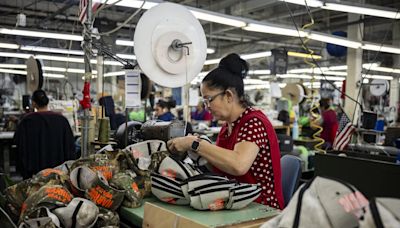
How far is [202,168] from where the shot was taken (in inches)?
74.3

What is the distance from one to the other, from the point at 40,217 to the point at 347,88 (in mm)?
9210

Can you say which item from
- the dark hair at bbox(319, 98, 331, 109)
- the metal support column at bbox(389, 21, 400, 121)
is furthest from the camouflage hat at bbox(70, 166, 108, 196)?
the metal support column at bbox(389, 21, 400, 121)

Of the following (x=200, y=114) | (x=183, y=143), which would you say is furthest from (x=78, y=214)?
(x=200, y=114)

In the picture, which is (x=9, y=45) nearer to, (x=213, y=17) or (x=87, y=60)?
(x=213, y=17)

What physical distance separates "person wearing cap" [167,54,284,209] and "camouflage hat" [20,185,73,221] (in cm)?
56

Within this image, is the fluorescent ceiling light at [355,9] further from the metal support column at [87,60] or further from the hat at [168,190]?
the hat at [168,190]

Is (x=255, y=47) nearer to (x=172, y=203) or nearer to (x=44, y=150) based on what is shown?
(x=44, y=150)

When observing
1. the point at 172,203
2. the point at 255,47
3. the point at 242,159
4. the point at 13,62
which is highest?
the point at 255,47

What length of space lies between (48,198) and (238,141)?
2.77ft

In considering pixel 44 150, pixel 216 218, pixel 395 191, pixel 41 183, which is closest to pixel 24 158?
pixel 44 150

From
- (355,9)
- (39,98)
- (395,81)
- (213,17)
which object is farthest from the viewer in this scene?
(395,81)

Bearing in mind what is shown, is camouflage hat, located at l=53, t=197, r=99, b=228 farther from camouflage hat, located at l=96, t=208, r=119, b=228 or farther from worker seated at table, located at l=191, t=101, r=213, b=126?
worker seated at table, located at l=191, t=101, r=213, b=126

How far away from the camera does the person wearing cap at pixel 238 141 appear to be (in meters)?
1.69

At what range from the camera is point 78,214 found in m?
1.37
